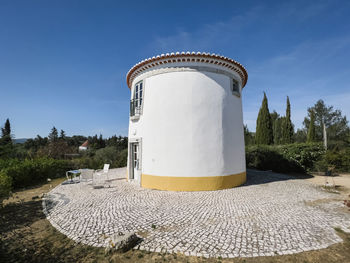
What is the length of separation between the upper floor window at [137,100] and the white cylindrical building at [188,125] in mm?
354

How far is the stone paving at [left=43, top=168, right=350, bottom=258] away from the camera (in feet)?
11.8

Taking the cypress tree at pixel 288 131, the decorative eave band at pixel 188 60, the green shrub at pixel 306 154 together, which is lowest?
the green shrub at pixel 306 154

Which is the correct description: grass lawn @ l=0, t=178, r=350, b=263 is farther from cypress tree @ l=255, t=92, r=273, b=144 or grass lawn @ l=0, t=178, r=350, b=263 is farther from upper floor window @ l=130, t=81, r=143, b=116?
cypress tree @ l=255, t=92, r=273, b=144

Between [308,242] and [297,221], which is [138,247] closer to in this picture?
[308,242]

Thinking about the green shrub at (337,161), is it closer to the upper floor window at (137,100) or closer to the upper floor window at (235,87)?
the upper floor window at (235,87)

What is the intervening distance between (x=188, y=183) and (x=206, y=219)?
3018 millimetres

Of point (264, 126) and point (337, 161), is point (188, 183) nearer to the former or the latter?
point (337, 161)

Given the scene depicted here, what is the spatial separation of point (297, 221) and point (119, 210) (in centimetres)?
527

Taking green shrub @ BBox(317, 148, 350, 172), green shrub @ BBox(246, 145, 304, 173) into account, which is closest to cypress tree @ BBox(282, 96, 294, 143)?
green shrub @ BBox(317, 148, 350, 172)

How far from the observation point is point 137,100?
9.68 metres

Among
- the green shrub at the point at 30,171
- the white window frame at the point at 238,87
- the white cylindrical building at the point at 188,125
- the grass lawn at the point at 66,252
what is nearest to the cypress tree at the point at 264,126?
the white window frame at the point at 238,87

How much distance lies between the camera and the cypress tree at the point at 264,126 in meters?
20.9

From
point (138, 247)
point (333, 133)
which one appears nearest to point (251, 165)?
point (138, 247)

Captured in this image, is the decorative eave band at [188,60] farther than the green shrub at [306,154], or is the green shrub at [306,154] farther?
the green shrub at [306,154]
